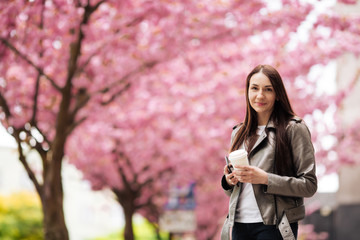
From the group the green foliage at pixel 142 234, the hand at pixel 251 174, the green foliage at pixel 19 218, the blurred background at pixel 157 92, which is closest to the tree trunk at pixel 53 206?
the blurred background at pixel 157 92

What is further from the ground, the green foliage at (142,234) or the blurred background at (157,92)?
the blurred background at (157,92)

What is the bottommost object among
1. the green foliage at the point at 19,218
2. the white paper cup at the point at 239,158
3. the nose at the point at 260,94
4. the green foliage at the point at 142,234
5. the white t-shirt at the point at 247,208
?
the green foliage at the point at 142,234

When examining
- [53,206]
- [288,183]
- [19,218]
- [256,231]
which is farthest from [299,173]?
[19,218]

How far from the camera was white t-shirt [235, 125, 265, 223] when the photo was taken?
2.92m

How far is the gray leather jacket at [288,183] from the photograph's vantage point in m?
2.81

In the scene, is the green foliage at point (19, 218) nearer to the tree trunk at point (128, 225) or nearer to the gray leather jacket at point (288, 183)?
the tree trunk at point (128, 225)

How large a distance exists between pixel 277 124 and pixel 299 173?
32cm

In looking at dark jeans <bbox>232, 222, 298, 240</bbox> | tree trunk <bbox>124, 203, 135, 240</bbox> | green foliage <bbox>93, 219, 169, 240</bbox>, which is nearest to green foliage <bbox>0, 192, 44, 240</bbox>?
tree trunk <bbox>124, 203, 135, 240</bbox>

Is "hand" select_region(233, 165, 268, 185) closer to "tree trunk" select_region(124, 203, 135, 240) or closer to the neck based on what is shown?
the neck

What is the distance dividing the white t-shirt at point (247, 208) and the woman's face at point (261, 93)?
1.49 feet

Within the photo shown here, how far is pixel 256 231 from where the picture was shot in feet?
9.54

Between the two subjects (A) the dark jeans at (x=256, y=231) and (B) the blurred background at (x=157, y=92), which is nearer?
(A) the dark jeans at (x=256, y=231)

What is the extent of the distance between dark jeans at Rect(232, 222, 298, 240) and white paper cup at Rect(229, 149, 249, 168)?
0.38 metres

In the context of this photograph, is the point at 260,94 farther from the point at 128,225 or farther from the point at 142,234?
the point at 142,234
